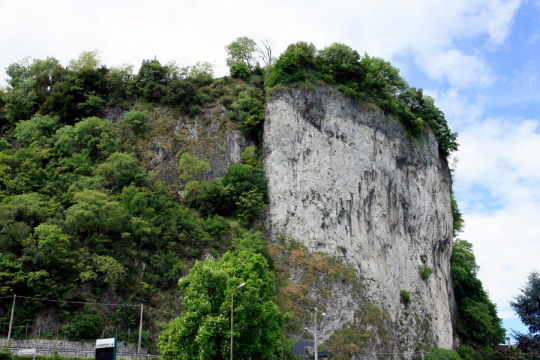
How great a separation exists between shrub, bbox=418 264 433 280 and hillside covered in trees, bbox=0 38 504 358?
32.2 feet

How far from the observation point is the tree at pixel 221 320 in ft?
88.1

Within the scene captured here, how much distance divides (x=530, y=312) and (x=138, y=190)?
41687 millimetres

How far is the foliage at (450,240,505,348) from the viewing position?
57531mm

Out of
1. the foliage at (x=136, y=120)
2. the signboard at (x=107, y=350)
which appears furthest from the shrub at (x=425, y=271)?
the signboard at (x=107, y=350)

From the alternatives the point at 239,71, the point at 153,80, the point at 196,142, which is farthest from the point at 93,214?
the point at 239,71

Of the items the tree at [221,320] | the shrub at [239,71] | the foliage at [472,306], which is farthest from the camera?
the shrub at [239,71]

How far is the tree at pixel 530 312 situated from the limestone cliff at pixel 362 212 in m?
7.00

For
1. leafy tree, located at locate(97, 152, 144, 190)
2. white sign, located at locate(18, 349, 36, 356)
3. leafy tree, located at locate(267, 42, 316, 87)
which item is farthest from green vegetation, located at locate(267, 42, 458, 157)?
white sign, located at locate(18, 349, 36, 356)

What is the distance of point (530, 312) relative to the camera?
54.2 meters

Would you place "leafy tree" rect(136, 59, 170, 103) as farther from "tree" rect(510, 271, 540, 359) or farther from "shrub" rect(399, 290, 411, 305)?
"tree" rect(510, 271, 540, 359)

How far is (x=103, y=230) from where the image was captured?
40.7 meters

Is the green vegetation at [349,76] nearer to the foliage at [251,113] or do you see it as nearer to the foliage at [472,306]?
the foliage at [251,113]

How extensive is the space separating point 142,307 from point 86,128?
2218cm

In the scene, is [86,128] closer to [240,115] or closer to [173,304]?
[240,115]
